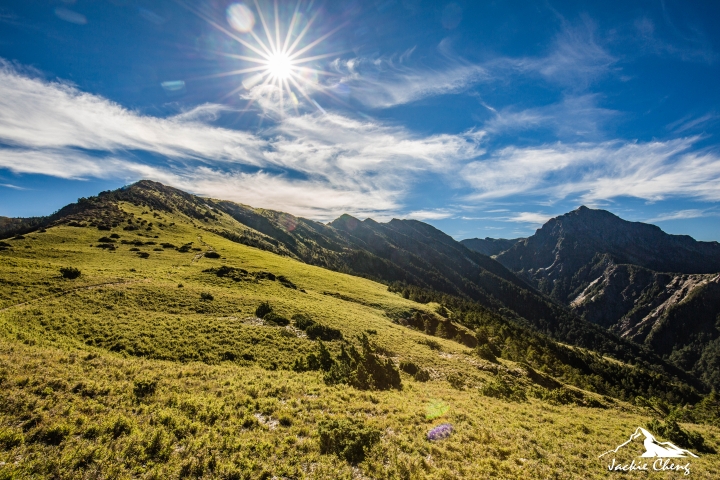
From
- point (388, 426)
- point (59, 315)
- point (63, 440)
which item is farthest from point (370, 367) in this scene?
point (59, 315)

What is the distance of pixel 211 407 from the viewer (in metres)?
17.2

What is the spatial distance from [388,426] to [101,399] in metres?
16.0

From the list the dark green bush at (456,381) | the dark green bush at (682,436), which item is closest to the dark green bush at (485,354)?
the dark green bush at (456,381)

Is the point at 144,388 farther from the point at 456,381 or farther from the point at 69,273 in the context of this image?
the point at 69,273

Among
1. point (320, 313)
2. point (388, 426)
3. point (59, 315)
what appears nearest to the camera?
→ point (388, 426)

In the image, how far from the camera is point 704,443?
21.9 meters

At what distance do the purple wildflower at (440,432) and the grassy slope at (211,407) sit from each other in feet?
1.62

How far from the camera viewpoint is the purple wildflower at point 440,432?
17.5m

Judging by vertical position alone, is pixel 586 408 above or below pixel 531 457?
below

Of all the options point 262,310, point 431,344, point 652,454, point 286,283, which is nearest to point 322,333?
point 262,310

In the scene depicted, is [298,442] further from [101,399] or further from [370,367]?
[370,367]

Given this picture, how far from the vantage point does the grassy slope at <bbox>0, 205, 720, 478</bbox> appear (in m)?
12.6

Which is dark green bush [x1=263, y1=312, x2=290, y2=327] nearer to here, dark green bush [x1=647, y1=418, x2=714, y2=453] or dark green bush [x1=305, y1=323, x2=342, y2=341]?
dark green bush [x1=305, y1=323, x2=342, y2=341]

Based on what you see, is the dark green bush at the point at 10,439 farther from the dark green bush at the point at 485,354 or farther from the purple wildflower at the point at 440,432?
the dark green bush at the point at 485,354
